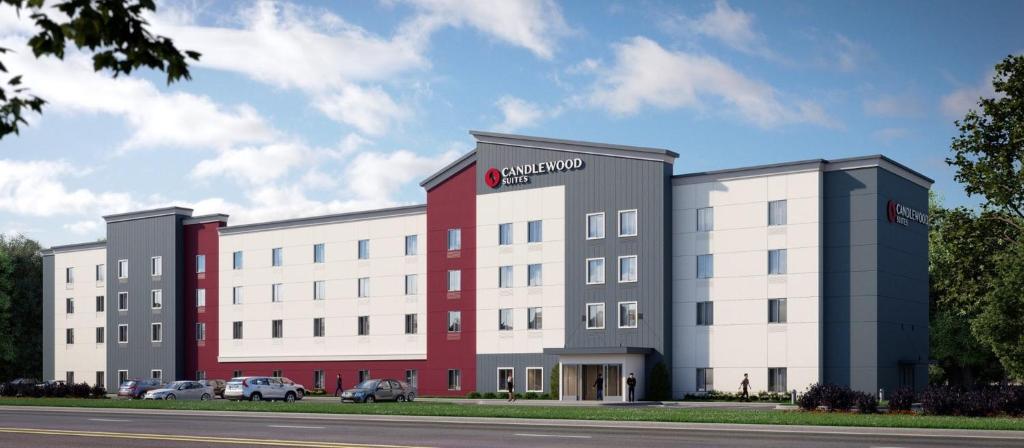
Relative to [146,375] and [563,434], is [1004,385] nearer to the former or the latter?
[563,434]

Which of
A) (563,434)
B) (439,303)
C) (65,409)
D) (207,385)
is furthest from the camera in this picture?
(439,303)

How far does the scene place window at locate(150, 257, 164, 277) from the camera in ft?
283

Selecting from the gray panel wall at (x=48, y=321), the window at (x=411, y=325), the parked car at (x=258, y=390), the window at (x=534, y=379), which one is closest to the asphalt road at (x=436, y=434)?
the parked car at (x=258, y=390)

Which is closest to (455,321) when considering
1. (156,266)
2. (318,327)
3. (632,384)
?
(318,327)

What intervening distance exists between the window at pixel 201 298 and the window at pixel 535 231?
29.5m

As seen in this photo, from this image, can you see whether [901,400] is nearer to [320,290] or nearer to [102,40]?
[102,40]

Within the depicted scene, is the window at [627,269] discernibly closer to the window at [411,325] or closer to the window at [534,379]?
the window at [534,379]

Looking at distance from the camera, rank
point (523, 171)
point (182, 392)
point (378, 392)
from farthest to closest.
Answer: point (523, 171) < point (182, 392) < point (378, 392)

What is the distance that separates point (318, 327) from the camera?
7781 centimetres

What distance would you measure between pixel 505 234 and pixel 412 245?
7792 mm

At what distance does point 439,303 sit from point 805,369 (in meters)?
23.9

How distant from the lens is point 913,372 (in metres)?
62.3

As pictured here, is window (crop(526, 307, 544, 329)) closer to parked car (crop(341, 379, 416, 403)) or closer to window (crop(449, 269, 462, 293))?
window (crop(449, 269, 462, 293))

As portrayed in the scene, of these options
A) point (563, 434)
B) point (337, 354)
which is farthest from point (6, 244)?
point (563, 434)
